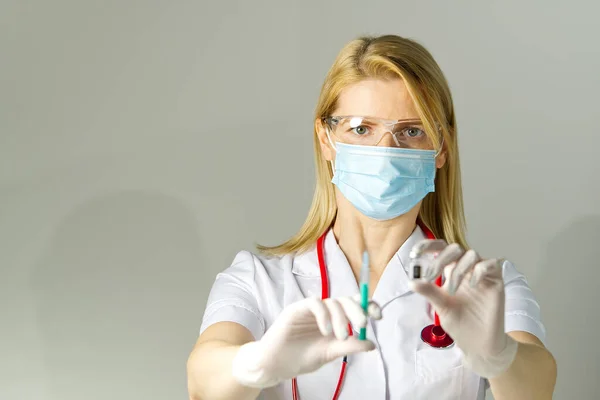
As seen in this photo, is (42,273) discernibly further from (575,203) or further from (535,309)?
(575,203)

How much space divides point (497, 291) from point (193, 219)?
1.25m

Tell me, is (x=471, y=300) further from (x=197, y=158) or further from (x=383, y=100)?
(x=197, y=158)

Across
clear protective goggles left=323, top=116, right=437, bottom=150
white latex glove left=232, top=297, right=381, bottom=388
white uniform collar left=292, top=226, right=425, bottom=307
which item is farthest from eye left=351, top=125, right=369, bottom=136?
white latex glove left=232, top=297, right=381, bottom=388

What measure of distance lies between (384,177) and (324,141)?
23 centimetres

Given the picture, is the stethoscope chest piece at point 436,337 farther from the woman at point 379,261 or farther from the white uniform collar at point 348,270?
the white uniform collar at point 348,270

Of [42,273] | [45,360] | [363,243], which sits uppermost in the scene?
[363,243]

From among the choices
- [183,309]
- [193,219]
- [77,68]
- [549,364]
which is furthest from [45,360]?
[549,364]

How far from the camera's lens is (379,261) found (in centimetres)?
213

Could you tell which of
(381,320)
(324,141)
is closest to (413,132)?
(324,141)

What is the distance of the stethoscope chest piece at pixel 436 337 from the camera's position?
6.56 ft

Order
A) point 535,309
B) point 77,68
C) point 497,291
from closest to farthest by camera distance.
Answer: point 497,291
point 535,309
point 77,68

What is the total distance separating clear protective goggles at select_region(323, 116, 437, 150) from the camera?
6.46 feet

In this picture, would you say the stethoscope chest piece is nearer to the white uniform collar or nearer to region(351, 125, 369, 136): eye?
the white uniform collar

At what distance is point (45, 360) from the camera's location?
2631 millimetres
